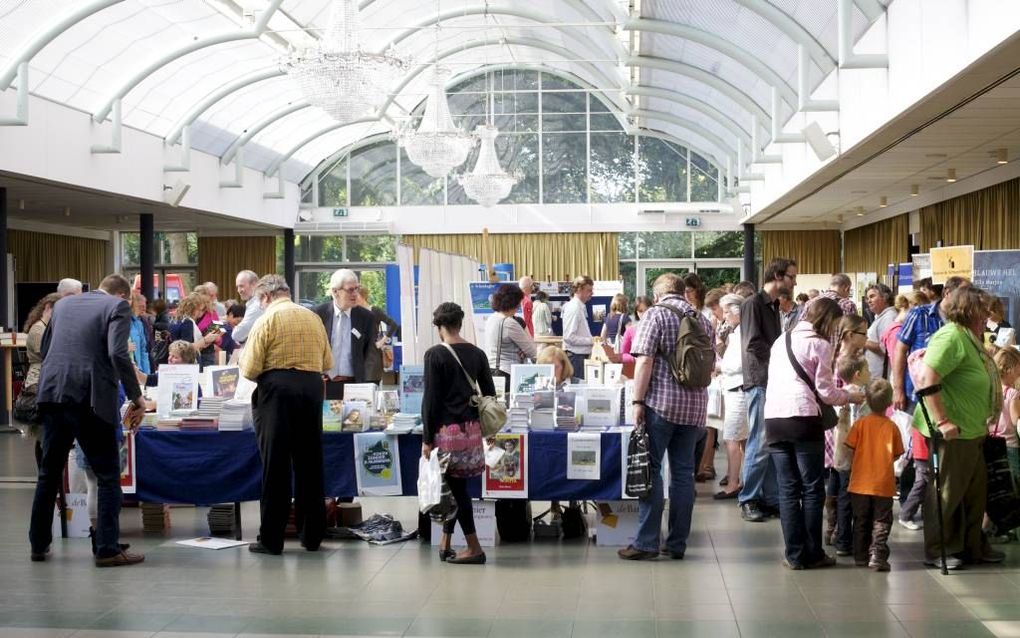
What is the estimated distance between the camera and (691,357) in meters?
6.24

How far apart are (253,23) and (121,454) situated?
389 inches

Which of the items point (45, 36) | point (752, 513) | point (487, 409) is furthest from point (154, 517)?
point (45, 36)

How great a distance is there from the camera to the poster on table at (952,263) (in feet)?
34.3

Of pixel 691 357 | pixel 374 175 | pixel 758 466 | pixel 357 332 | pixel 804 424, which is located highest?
pixel 374 175

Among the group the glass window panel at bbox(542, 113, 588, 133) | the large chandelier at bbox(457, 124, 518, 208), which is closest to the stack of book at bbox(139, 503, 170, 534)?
the large chandelier at bbox(457, 124, 518, 208)

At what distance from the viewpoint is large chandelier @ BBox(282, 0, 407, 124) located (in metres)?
10.8

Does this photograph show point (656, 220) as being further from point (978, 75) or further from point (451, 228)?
point (978, 75)

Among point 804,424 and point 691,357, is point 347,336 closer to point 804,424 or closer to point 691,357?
point 691,357

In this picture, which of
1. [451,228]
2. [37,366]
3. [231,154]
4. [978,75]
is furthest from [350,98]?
[451,228]

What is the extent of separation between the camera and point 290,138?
23.9 meters

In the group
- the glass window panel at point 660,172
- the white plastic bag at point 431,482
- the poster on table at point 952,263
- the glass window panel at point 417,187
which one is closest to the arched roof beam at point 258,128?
the glass window panel at point 417,187

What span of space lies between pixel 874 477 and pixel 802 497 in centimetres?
38

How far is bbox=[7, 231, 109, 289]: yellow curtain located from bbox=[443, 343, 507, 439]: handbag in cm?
1853

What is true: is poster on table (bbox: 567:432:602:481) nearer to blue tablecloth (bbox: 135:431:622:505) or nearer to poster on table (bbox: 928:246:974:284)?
blue tablecloth (bbox: 135:431:622:505)
